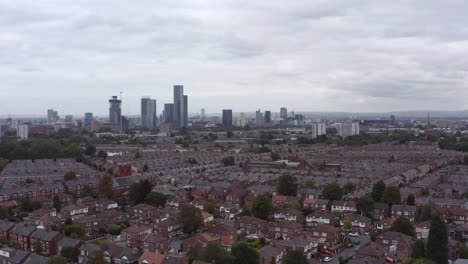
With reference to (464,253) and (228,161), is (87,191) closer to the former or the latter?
(228,161)

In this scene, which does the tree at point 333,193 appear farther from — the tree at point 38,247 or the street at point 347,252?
the tree at point 38,247

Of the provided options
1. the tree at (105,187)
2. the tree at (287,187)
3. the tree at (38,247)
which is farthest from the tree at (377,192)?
the tree at (38,247)

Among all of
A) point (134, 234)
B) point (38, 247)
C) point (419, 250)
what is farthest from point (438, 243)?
point (38, 247)

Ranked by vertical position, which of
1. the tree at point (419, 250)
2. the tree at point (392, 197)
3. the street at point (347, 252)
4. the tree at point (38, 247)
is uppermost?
the tree at point (392, 197)

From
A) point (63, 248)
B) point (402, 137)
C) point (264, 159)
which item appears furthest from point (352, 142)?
point (63, 248)

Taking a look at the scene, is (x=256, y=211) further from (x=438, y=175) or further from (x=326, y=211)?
(x=438, y=175)

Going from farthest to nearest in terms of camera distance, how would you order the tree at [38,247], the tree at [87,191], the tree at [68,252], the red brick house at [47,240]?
the tree at [87,191] → the red brick house at [47,240] → the tree at [38,247] → the tree at [68,252]
